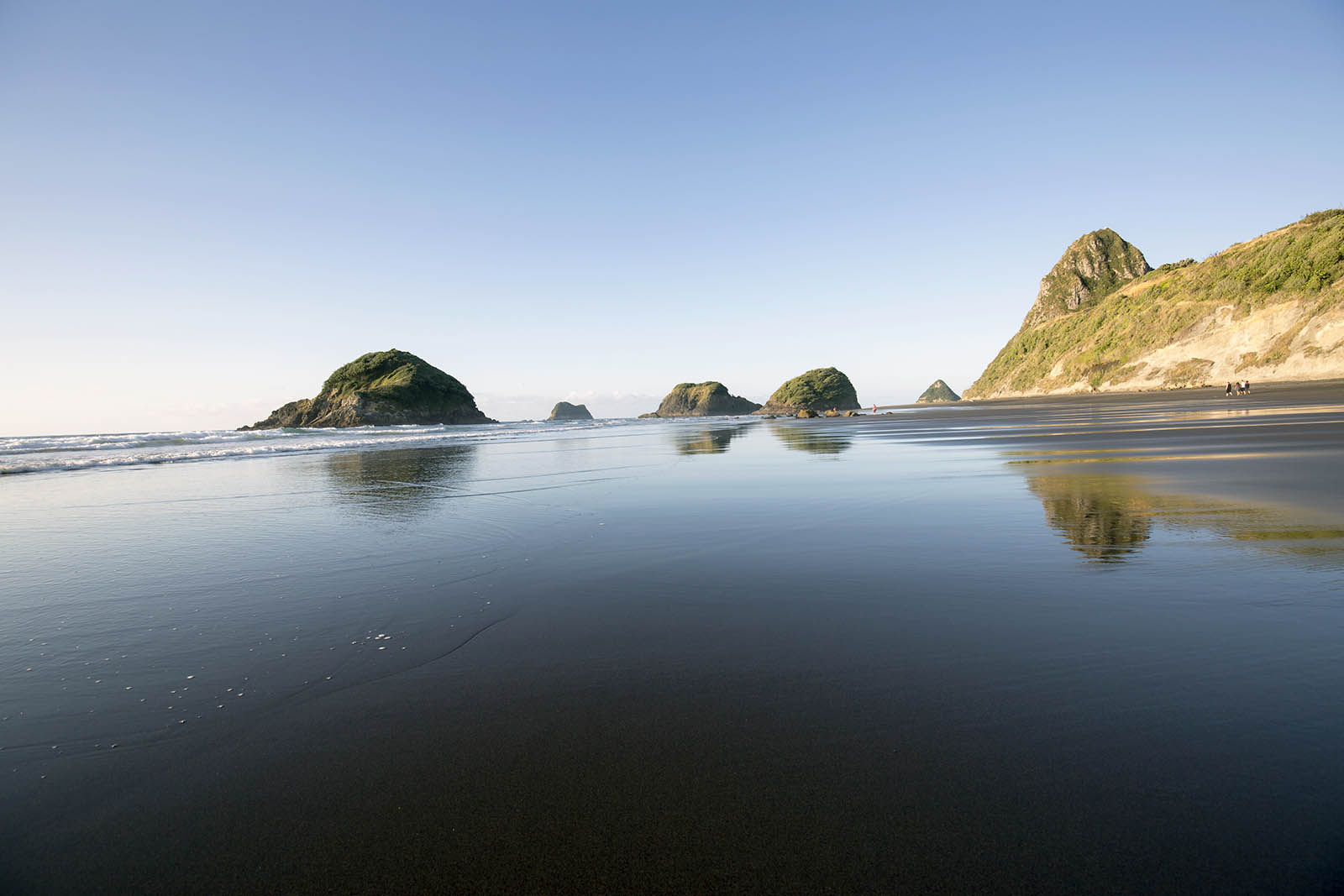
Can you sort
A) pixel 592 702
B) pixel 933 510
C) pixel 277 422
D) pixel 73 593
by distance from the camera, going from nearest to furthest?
pixel 592 702, pixel 73 593, pixel 933 510, pixel 277 422

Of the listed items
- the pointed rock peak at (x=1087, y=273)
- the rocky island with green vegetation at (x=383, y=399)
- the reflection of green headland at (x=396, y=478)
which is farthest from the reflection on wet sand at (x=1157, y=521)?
the pointed rock peak at (x=1087, y=273)

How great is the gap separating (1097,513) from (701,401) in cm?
17900

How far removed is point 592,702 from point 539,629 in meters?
1.31

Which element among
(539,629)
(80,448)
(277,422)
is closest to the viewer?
(539,629)

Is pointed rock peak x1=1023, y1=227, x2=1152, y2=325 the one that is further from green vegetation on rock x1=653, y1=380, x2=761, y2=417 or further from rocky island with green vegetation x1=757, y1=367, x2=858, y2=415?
green vegetation on rock x1=653, y1=380, x2=761, y2=417

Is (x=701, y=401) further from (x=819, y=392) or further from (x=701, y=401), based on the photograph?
(x=819, y=392)

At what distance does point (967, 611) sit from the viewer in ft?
14.8

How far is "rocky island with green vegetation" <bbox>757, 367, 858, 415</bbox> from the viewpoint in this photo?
570 ft

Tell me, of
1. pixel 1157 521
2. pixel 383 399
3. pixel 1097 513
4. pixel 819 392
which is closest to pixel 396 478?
pixel 1097 513

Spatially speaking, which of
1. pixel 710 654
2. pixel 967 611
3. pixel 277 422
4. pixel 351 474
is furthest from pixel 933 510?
pixel 277 422

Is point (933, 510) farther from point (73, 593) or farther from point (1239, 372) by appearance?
point (1239, 372)

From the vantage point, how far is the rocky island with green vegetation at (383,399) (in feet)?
337

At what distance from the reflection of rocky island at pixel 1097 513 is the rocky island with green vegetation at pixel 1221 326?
237ft

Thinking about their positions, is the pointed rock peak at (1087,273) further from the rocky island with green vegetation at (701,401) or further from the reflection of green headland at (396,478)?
the reflection of green headland at (396,478)
